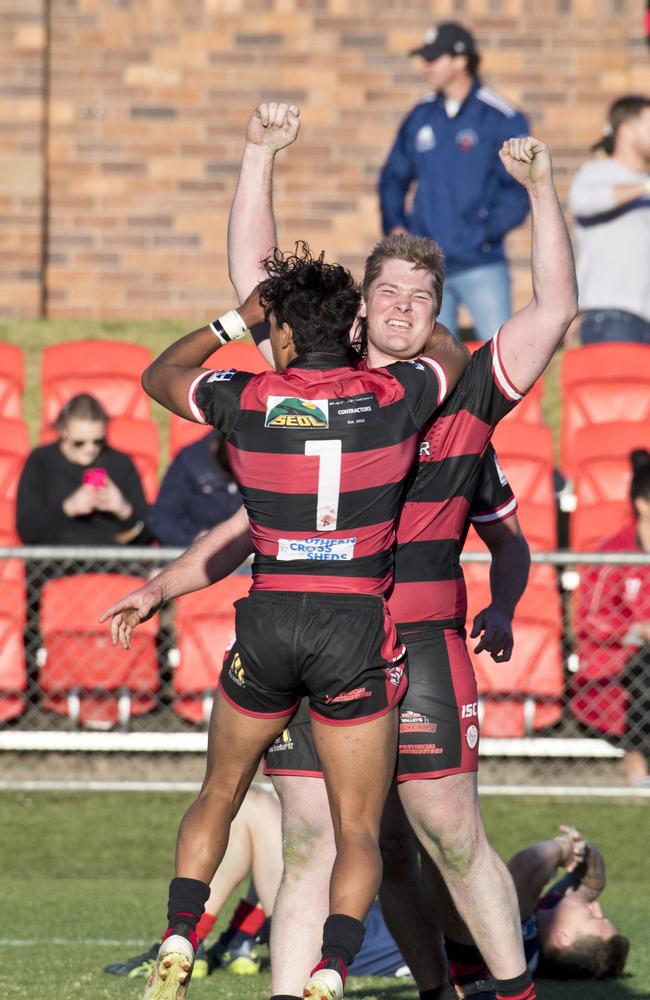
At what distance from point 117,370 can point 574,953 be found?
562 centimetres

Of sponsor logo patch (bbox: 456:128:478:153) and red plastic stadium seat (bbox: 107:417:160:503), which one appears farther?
sponsor logo patch (bbox: 456:128:478:153)

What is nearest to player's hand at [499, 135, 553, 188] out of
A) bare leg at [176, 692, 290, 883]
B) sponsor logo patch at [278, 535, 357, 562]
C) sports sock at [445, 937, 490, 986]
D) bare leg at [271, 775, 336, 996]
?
sponsor logo patch at [278, 535, 357, 562]

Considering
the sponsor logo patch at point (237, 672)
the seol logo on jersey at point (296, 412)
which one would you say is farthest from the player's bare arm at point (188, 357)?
the sponsor logo patch at point (237, 672)

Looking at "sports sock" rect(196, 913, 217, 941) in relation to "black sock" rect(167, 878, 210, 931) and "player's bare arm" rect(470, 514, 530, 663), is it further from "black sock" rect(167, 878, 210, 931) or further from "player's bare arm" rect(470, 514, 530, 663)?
"player's bare arm" rect(470, 514, 530, 663)

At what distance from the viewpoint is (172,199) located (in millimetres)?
12430

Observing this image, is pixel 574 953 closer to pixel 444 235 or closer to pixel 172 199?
pixel 444 235

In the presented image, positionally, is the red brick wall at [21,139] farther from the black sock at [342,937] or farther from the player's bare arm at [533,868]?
the black sock at [342,937]

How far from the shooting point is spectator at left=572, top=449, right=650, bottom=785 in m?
8.14

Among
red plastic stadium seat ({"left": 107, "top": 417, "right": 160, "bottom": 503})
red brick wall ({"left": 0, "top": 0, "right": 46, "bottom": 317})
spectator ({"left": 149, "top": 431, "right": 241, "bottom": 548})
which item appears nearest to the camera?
spectator ({"left": 149, "top": 431, "right": 241, "bottom": 548})

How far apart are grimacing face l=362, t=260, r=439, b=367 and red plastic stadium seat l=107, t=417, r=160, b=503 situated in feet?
17.4

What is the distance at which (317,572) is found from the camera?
4051 millimetres

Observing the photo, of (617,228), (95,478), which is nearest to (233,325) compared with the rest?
(95,478)

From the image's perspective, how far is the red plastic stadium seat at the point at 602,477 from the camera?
30.5 ft

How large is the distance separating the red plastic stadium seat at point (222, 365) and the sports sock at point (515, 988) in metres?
5.83
